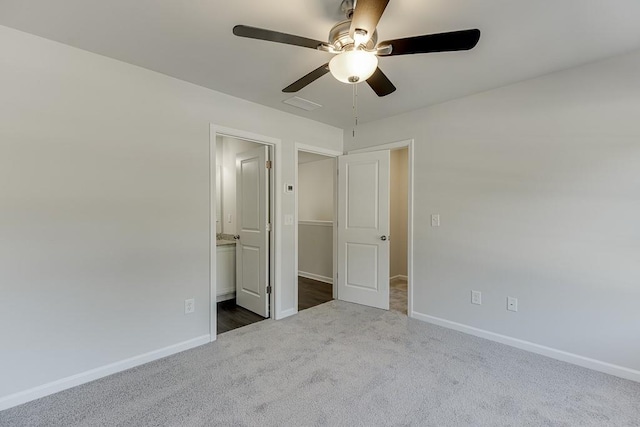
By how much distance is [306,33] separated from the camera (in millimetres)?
1934

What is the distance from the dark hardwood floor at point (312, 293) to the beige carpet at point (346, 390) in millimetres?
1155

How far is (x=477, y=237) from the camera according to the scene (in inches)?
118

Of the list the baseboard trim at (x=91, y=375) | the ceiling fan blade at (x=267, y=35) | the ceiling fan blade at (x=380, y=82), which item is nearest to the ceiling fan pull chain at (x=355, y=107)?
the ceiling fan blade at (x=380, y=82)

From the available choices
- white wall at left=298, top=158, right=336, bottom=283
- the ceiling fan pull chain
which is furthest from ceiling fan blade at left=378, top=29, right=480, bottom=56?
white wall at left=298, top=158, right=336, bottom=283

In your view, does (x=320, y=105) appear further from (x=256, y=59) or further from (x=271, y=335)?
(x=271, y=335)

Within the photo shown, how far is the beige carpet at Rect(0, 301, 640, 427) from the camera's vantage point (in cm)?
180

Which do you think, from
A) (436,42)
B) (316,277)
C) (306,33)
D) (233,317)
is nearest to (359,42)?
(436,42)

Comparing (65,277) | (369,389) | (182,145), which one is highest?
(182,145)

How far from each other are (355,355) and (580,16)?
2.84m

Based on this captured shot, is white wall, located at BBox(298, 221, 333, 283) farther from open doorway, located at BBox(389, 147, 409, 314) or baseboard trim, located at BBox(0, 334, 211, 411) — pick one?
baseboard trim, located at BBox(0, 334, 211, 411)

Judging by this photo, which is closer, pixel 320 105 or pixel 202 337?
pixel 202 337

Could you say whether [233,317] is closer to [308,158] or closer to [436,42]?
[308,158]

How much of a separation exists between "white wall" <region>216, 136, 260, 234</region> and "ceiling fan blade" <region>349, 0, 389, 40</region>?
3136mm

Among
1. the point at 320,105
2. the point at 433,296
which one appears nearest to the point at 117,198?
the point at 320,105
